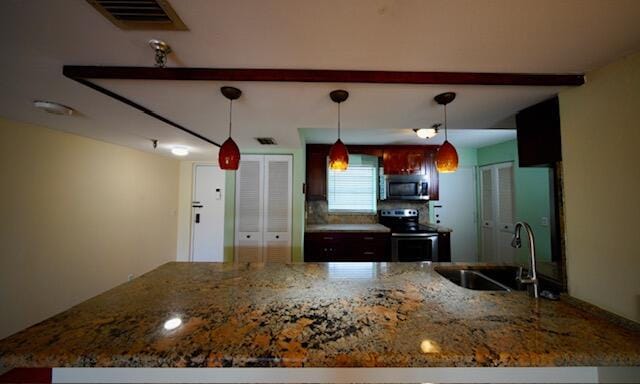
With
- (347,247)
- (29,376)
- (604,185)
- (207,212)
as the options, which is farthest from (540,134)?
(207,212)

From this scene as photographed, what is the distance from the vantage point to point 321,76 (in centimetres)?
115

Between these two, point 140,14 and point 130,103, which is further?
point 130,103

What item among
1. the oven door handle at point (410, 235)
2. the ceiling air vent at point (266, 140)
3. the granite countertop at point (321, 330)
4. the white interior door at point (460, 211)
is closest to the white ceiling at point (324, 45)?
the ceiling air vent at point (266, 140)

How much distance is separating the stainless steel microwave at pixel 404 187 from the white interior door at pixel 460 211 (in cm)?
74

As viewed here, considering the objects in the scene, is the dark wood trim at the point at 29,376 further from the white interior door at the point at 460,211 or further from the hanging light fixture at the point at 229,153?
the white interior door at the point at 460,211

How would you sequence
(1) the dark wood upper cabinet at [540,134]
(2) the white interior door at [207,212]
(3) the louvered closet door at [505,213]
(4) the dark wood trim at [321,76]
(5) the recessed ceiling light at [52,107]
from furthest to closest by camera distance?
1. (2) the white interior door at [207,212]
2. (3) the louvered closet door at [505,213]
3. (5) the recessed ceiling light at [52,107]
4. (1) the dark wood upper cabinet at [540,134]
5. (4) the dark wood trim at [321,76]

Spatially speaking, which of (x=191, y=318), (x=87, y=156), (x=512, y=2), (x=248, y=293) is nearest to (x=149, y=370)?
(x=191, y=318)

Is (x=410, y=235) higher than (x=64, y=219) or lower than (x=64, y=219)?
lower

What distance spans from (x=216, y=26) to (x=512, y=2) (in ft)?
3.57

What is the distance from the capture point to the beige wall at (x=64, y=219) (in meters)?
1.98

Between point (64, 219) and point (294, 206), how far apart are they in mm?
2537

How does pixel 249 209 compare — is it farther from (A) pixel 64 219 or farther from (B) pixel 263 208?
(A) pixel 64 219

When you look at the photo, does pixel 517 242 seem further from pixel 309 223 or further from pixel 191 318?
pixel 309 223

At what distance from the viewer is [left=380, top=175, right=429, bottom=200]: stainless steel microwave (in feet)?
11.6
